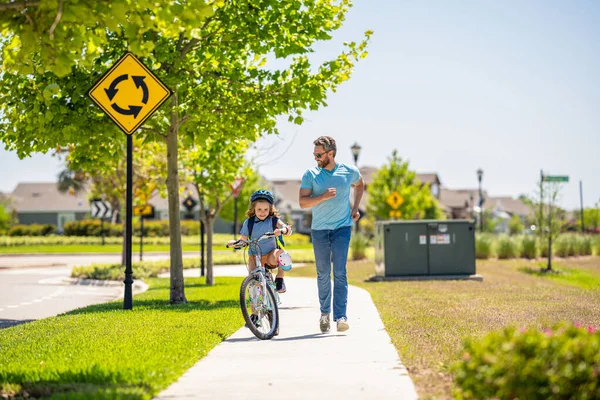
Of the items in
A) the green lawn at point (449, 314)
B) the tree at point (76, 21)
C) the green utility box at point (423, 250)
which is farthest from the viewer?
the green utility box at point (423, 250)

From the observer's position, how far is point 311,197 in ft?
28.9

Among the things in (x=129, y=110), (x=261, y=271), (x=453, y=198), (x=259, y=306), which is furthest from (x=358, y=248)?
(x=453, y=198)

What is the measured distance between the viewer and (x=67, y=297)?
19.0 meters

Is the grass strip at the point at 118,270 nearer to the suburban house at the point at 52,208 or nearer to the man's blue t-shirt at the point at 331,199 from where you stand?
the man's blue t-shirt at the point at 331,199

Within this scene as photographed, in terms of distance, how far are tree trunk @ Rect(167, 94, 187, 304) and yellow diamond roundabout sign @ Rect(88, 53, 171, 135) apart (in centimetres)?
227

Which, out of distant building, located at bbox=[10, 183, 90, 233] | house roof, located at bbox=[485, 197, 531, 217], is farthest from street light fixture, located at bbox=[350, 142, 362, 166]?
house roof, located at bbox=[485, 197, 531, 217]

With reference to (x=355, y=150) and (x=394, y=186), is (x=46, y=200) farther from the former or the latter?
(x=355, y=150)

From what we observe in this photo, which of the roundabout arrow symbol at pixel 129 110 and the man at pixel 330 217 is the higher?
the roundabout arrow symbol at pixel 129 110

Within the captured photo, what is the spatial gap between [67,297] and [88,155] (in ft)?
20.7

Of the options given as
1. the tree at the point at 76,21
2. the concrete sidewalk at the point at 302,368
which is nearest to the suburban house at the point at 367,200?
the concrete sidewalk at the point at 302,368

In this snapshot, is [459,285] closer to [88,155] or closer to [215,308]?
[215,308]

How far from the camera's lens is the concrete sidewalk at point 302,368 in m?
5.80

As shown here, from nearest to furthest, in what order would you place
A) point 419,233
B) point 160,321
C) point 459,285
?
point 160,321, point 459,285, point 419,233

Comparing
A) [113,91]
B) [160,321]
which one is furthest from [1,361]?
[113,91]
